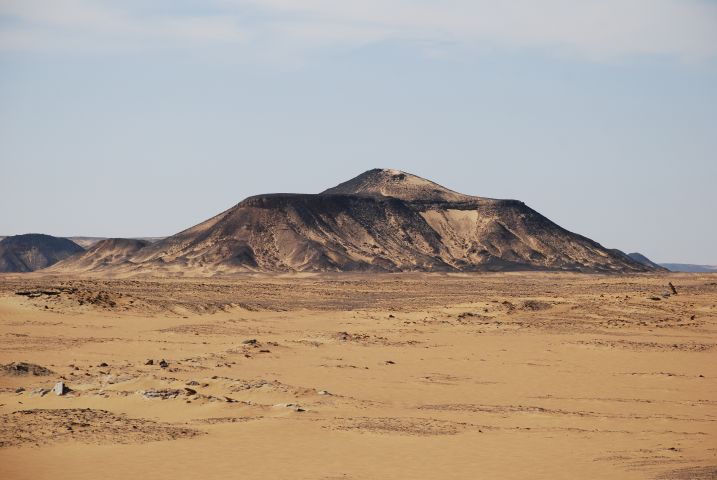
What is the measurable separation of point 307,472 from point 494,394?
10.6 meters

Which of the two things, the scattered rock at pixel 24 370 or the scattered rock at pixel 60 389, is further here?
the scattered rock at pixel 24 370

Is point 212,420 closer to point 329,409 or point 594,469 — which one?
point 329,409

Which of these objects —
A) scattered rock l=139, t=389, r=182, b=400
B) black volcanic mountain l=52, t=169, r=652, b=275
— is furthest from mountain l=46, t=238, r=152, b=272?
scattered rock l=139, t=389, r=182, b=400

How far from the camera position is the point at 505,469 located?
16516 millimetres

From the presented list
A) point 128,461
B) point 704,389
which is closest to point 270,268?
point 704,389

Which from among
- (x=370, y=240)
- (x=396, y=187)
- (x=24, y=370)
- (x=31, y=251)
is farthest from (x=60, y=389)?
(x=31, y=251)

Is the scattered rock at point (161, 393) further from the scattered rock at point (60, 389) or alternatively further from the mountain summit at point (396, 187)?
the mountain summit at point (396, 187)

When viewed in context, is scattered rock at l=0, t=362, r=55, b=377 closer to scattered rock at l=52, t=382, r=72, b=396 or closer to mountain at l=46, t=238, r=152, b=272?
scattered rock at l=52, t=382, r=72, b=396

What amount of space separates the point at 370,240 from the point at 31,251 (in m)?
70.4

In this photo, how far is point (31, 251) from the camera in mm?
168750

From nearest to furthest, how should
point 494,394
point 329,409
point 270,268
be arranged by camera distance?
point 329,409
point 494,394
point 270,268

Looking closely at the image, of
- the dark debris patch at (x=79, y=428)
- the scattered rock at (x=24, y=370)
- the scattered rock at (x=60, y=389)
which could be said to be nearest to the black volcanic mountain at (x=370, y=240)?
the scattered rock at (x=24, y=370)

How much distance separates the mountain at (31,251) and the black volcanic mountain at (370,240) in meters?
24.9

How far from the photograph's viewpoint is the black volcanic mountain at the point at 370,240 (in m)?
119
